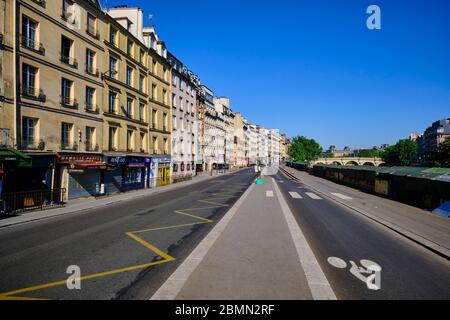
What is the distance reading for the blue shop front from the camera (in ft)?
84.8

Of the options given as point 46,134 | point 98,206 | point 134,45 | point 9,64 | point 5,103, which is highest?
point 134,45

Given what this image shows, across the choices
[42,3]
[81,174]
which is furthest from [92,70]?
[81,174]

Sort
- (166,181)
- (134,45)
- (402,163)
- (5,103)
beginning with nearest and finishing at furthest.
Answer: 1. (5,103)
2. (134,45)
3. (166,181)
4. (402,163)

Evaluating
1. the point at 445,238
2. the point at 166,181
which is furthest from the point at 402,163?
the point at 445,238

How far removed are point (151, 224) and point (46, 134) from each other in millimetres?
11381

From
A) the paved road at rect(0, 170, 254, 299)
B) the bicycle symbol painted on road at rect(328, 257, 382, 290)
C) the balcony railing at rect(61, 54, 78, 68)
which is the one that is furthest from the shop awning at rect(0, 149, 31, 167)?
the bicycle symbol painted on road at rect(328, 257, 382, 290)

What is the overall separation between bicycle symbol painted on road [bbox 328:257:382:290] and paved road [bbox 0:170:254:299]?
4220 millimetres

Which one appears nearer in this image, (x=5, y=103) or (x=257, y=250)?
(x=257, y=250)

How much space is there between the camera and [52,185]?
756 inches

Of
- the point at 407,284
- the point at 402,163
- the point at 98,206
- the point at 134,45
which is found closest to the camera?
the point at 407,284

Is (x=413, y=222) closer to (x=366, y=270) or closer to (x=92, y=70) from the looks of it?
(x=366, y=270)

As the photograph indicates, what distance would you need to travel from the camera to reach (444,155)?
72.7m

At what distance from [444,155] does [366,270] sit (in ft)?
273
